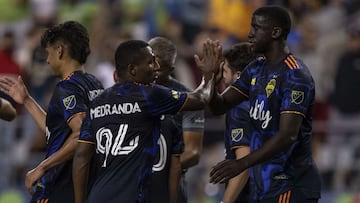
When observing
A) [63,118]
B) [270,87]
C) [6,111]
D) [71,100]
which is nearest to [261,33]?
[270,87]

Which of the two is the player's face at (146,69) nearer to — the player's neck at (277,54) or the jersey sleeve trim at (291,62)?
the player's neck at (277,54)

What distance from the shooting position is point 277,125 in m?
8.39

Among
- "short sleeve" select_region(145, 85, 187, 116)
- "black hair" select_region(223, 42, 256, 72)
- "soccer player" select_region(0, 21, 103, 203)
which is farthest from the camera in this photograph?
"black hair" select_region(223, 42, 256, 72)

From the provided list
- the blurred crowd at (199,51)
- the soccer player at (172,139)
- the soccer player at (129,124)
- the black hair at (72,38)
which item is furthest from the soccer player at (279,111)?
the blurred crowd at (199,51)

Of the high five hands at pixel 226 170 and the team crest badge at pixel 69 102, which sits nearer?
the high five hands at pixel 226 170

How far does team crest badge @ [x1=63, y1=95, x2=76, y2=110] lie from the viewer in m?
8.84

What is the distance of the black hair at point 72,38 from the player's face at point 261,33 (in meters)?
1.49

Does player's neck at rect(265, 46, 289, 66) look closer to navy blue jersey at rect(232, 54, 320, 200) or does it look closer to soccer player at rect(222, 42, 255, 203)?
navy blue jersey at rect(232, 54, 320, 200)

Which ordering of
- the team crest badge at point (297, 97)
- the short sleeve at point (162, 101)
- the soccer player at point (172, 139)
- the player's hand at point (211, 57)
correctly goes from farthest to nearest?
the soccer player at point (172, 139)
the player's hand at point (211, 57)
the short sleeve at point (162, 101)
the team crest badge at point (297, 97)

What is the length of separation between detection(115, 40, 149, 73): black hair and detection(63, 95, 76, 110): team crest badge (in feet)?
2.02

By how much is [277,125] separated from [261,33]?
0.71 meters

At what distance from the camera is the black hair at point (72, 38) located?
911 centimetres

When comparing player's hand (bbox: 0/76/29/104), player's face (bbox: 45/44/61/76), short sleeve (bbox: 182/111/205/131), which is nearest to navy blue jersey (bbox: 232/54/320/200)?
short sleeve (bbox: 182/111/205/131)

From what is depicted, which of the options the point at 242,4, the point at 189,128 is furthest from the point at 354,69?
the point at 189,128
